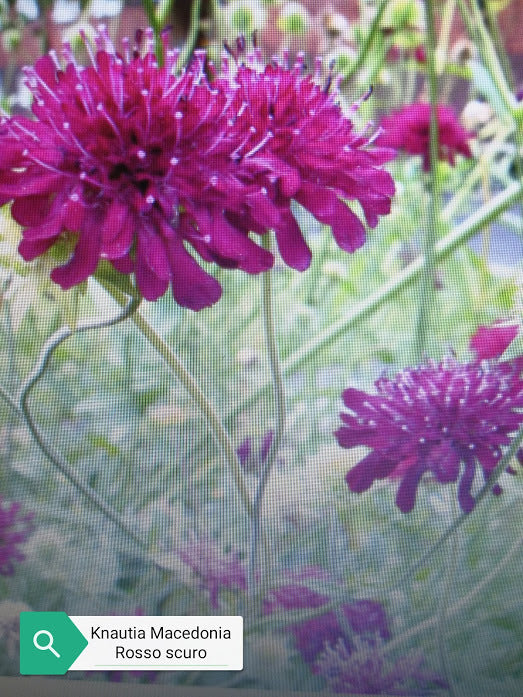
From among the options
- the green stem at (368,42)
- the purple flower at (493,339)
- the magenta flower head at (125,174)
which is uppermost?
the green stem at (368,42)

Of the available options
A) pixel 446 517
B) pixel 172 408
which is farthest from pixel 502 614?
pixel 172 408

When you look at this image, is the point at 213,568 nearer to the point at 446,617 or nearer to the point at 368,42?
the point at 446,617

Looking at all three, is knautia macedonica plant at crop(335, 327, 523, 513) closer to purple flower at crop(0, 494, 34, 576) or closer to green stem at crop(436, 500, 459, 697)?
green stem at crop(436, 500, 459, 697)

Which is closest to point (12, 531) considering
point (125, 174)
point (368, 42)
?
point (125, 174)

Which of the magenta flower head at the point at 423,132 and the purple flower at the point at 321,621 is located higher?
the magenta flower head at the point at 423,132

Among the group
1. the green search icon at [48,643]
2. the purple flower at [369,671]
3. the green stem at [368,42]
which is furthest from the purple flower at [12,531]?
the green stem at [368,42]

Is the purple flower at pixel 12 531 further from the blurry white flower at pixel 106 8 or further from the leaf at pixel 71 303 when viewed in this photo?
the blurry white flower at pixel 106 8
